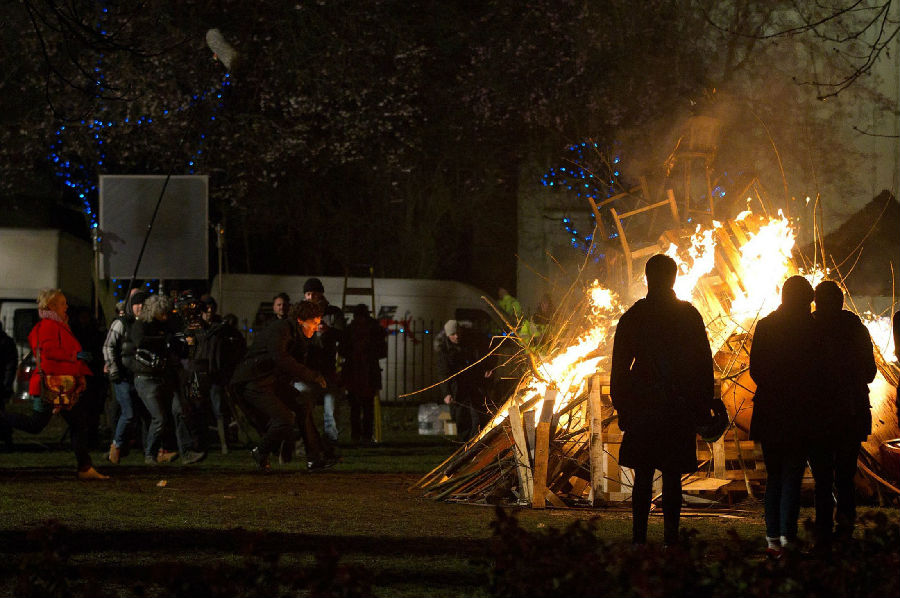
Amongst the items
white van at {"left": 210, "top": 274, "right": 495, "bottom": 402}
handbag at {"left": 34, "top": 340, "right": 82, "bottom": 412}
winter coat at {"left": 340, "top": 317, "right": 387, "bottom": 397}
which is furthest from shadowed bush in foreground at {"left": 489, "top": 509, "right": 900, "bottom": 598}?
white van at {"left": 210, "top": 274, "right": 495, "bottom": 402}

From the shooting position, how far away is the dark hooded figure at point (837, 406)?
7672 millimetres

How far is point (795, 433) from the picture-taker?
25.0 feet

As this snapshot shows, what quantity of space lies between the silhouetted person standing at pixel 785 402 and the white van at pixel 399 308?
1712 cm

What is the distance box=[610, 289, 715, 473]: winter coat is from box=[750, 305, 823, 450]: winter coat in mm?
622

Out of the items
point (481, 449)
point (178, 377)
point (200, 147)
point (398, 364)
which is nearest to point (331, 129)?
point (200, 147)

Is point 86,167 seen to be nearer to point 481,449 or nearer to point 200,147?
point 200,147

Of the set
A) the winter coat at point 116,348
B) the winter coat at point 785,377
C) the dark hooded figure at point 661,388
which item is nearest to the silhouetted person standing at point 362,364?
the winter coat at point 116,348

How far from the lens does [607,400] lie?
34.5ft

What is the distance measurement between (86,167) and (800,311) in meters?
23.4

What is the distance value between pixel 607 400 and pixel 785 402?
295 centimetres

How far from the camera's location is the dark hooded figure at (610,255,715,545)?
7207 mm

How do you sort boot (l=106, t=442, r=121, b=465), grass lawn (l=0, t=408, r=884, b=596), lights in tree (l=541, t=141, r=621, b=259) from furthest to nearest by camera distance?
lights in tree (l=541, t=141, r=621, b=259)
boot (l=106, t=442, r=121, b=465)
grass lawn (l=0, t=408, r=884, b=596)

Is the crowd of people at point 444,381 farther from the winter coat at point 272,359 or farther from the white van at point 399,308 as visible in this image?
the white van at point 399,308

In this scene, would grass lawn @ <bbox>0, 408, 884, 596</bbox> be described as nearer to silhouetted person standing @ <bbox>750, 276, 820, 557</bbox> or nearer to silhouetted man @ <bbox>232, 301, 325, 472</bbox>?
silhouetted man @ <bbox>232, 301, 325, 472</bbox>
